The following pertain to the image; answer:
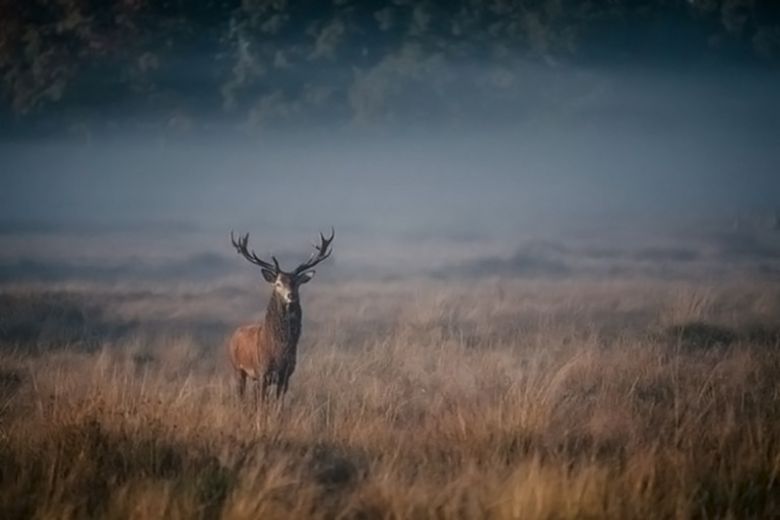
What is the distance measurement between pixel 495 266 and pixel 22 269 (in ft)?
25.6

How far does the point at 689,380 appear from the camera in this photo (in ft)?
26.0

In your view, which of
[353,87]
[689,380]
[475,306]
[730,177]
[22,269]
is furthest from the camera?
[730,177]

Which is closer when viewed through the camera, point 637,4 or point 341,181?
point 637,4

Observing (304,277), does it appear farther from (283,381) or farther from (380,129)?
(380,129)

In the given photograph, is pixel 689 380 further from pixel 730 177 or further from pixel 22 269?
pixel 730 177

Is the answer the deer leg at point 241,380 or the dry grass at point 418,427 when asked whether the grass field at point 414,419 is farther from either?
the deer leg at point 241,380

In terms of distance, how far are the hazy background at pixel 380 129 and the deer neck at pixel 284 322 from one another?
32.5 feet

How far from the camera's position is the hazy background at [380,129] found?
1983 centimetres

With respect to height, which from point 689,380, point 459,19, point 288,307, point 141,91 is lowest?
point 689,380

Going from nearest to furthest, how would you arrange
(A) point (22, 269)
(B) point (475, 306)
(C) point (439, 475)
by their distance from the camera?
(C) point (439, 475) → (B) point (475, 306) → (A) point (22, 269)

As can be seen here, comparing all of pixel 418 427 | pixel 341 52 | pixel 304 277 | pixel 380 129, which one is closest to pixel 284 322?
pixel 304 277

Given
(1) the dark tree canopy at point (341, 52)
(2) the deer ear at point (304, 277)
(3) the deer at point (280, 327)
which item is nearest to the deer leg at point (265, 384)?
(3) the deer at point (280, 327)

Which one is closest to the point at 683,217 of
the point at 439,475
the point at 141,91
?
the point at 141,91

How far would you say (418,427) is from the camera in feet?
21.4
